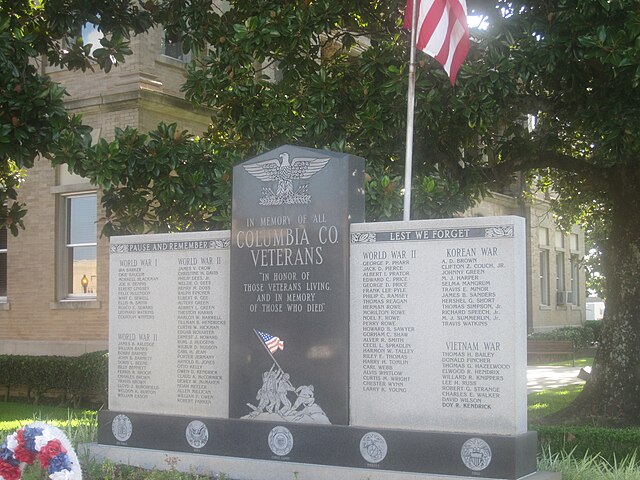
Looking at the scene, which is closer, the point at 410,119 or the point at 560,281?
the point at 410,119

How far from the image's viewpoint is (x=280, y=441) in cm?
885

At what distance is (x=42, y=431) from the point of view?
737 cm

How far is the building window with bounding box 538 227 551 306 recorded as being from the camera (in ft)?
120

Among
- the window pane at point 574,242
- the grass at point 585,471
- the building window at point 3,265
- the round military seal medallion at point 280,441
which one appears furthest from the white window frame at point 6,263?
the window pane at point 574,242

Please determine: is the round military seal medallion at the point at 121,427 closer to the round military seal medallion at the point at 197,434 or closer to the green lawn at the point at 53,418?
the round military seal medallion at the point at 197,434

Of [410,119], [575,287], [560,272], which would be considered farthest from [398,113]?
[575,287]

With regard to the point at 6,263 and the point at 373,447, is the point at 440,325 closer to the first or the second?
the point at 373,447

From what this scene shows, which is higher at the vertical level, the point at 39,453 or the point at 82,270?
the point at 82,270

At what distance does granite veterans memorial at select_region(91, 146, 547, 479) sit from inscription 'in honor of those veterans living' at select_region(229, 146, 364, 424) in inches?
0.5

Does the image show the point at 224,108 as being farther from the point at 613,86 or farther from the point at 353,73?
the point at 613,86

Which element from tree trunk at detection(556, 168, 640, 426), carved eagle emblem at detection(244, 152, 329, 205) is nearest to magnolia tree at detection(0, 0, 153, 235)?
carved eagle emblem at detection(244, 152, 329, 205)

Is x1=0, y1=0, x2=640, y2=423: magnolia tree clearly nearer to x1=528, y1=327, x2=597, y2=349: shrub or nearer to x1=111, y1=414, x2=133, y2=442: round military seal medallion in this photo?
x1=111, y1=414, x2=133, y2=442: round military seal medallion

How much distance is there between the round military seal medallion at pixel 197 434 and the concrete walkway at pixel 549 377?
12.7 meters

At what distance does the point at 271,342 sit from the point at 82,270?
43.6 ft
